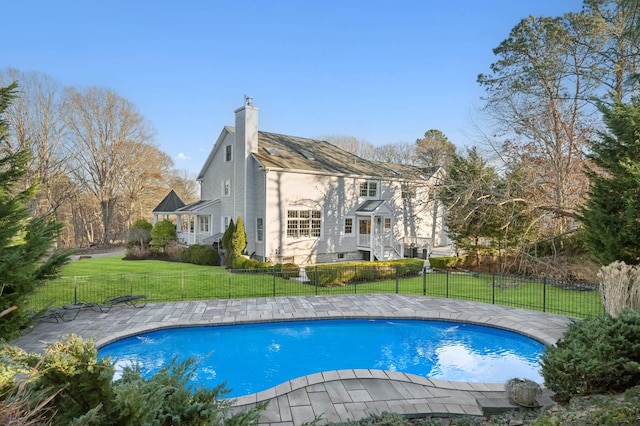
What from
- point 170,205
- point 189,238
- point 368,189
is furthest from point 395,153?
point 189,238

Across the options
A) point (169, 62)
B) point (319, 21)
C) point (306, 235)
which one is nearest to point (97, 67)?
point (169, 62)

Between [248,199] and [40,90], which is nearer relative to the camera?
[248,199]

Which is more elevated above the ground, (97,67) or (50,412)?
(97,67)

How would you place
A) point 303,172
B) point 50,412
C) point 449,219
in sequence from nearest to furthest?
point 50,412
point 449,219
point 303,172

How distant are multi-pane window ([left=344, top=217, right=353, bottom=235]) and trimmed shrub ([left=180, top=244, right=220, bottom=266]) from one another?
8.27m

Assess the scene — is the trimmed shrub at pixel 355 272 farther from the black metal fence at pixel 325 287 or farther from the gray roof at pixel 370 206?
the gray roof at pixel 370 206

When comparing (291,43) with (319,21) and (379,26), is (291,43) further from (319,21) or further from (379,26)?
(379,26)

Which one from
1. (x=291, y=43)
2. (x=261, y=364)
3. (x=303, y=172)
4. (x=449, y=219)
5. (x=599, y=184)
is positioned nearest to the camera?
(x=261, y=364)

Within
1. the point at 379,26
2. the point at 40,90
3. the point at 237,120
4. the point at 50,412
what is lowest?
the point at 50,412

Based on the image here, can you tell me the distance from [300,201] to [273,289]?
8700 millimetres

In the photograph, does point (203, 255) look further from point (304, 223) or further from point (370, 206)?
point (370, 206)

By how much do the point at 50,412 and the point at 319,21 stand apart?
15.8m

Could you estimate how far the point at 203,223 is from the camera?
2584 centimetres

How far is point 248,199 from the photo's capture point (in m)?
21.8
